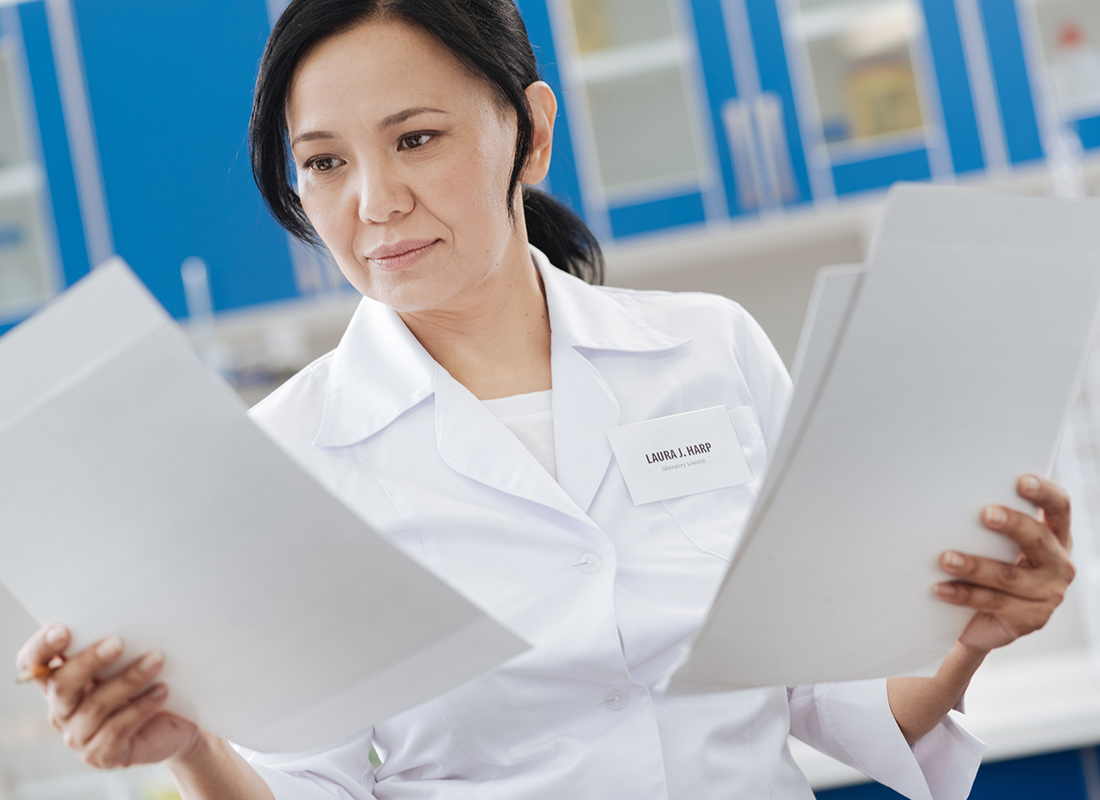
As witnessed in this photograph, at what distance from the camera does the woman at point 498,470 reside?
86 centimetres

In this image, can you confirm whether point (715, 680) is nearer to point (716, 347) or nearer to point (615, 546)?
point (615, 546)

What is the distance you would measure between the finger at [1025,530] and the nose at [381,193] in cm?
51

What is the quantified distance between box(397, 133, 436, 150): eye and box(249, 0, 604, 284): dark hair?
8 centimetres

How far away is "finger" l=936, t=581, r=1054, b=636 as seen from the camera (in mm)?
724

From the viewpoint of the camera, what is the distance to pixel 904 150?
7.47ft

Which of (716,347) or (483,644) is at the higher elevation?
(716,347)

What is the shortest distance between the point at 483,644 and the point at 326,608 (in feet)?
0.33

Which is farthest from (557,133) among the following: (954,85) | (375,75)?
(375,75)

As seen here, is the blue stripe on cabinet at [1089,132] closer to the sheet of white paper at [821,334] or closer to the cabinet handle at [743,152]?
the cabinet handle at [743,152]

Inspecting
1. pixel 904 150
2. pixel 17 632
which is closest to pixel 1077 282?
pixel 17 632

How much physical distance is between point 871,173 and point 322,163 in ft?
5.40

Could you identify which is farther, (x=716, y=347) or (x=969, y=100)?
(x=969, y=100)

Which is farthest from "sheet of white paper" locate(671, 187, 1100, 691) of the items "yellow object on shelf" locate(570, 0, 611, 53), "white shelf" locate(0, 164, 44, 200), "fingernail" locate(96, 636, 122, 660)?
"white shelf" locate(0, 164, 44, 200)

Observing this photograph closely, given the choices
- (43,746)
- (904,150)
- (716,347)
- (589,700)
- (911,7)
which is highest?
(911,7)
